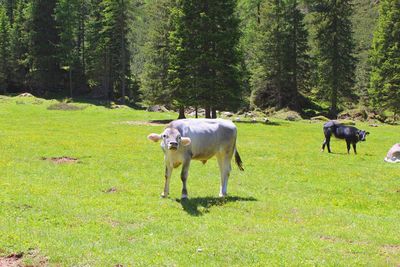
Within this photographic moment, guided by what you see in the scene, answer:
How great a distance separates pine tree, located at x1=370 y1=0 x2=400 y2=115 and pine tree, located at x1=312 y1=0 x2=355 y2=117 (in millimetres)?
3575

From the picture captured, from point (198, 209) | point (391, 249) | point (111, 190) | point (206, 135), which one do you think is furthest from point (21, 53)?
point (391, 249)

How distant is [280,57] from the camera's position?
6525 centimetres

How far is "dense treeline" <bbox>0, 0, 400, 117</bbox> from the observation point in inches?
1877

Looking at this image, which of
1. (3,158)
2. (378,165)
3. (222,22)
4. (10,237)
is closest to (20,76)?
(222,22)

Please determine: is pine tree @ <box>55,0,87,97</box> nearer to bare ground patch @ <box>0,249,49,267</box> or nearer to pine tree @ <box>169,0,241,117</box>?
pine tree @ <box>169,0,241,117</box>

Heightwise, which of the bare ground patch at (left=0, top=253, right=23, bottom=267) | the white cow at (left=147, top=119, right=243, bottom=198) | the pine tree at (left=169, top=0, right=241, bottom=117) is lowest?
the bare ground patch at (left=0, top=253, right=23, bottom=267)

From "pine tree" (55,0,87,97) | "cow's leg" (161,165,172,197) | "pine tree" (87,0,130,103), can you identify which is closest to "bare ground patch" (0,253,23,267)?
"cow's leg" (161,165,172,197)

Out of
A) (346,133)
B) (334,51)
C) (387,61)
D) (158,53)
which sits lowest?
(346,133)

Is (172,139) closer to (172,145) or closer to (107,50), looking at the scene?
(172,145)

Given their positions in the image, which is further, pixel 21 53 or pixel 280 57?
pixel 21 53

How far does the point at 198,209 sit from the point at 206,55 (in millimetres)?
34468

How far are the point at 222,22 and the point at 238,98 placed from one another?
8.47m

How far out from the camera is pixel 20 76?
77.4 meters

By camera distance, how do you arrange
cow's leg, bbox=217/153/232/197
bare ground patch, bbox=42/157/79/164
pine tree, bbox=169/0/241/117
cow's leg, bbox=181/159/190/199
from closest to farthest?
cow's leg, bbox=181/159/190/199, cow's leg, bbox=217/153/232/197, bare ground patch, bbox=42/157/79/164, pine tree, bbox=169/0/241/117
